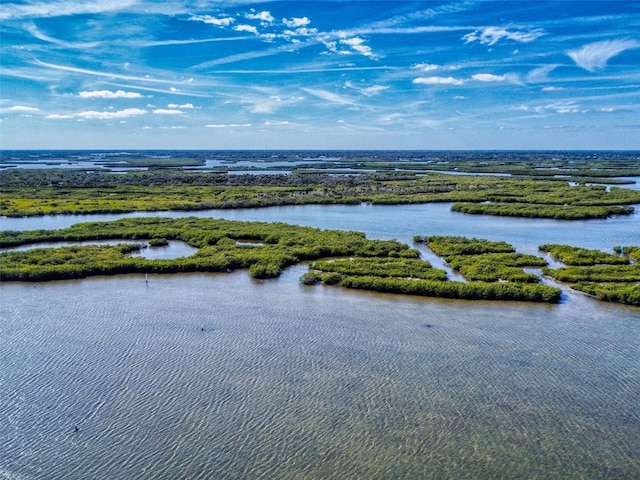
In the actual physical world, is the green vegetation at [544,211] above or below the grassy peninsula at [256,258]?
above

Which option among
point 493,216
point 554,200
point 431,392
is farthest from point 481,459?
point 554,200

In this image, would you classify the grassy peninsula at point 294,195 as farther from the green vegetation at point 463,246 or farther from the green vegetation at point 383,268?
the green vegetation at point 383,268

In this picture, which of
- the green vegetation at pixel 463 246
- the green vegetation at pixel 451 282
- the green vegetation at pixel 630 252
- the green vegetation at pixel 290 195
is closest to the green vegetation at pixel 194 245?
the green vegetation at pixel 463 246

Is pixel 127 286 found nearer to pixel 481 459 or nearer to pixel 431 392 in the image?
pixel 431 392

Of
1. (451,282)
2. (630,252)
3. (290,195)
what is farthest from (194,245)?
(290,195)

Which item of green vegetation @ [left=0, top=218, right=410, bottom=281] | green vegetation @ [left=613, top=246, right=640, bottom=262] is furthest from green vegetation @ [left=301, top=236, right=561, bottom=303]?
green vegetation @ [left=613, top=246, right=640, bottom=262]
